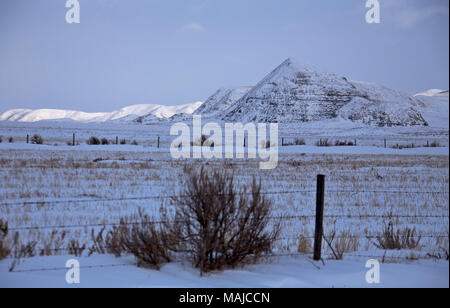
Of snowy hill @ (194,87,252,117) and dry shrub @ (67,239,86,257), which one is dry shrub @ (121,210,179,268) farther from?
snowy hill @ (194,87,252,117)

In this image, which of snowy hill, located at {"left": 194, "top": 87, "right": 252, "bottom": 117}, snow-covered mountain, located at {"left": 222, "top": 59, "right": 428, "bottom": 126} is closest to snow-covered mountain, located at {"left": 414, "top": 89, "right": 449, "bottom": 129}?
snow-covered mountain, located at {"left": 222, "top": 59, "right": 428, "bottom": 126}

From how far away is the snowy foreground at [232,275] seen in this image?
17.0 feet

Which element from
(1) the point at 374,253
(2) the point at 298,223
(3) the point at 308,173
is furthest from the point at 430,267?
(3) the point at 308,173

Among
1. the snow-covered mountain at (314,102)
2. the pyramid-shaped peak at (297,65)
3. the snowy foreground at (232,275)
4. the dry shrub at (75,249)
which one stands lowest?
the snowy foreground at (232,275)

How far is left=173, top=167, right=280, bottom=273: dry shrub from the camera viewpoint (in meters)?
5.66

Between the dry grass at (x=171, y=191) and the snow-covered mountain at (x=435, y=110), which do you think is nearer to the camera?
the dry grass at (x=171, y=191)

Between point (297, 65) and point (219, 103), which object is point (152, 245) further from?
point (219, 103)

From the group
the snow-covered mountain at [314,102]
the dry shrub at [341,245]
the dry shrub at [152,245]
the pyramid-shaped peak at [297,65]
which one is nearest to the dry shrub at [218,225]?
the dry shrub at [152,245]

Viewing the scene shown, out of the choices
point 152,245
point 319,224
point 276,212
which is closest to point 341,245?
point 319,224

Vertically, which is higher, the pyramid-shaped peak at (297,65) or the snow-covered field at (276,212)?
the pyramid-shaped peak at (297,65)

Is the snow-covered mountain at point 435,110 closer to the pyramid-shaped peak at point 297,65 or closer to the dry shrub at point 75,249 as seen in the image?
the pyramid-shaped peak at point 297,65

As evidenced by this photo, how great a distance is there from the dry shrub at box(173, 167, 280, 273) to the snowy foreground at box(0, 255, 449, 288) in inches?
7.0

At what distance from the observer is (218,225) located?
573cm

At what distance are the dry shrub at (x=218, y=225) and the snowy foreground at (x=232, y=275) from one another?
0.59ft
